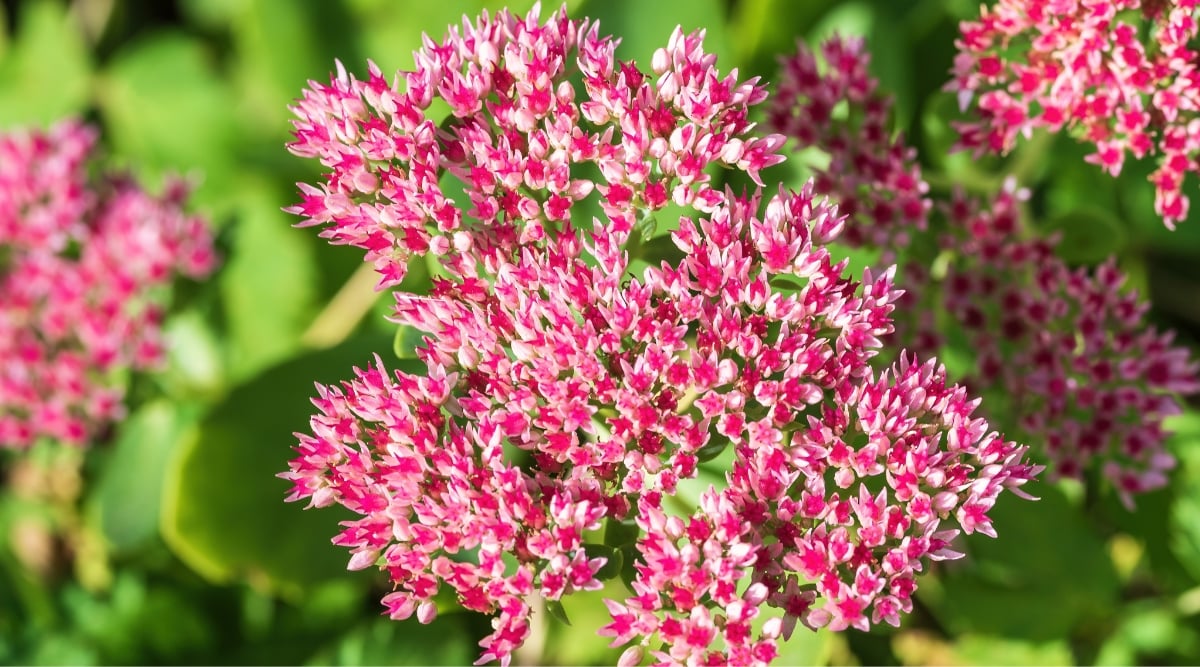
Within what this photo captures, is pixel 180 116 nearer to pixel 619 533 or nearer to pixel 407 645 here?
pixel 407 645

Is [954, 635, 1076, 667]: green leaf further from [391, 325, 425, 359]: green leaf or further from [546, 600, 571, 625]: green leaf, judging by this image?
[391, 325, 425, 359]: green leaf

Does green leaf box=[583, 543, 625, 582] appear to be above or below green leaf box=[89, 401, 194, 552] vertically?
below

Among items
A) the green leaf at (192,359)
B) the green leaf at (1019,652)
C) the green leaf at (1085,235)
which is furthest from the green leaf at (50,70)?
the green leaf at (1019,652)

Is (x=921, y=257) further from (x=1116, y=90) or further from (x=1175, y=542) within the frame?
(x=1175, y=542)

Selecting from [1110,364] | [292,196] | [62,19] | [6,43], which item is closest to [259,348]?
[292,196]

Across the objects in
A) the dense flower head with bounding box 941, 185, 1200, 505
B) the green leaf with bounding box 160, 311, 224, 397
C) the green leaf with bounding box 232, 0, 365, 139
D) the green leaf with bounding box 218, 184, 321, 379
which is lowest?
the dense flower head with bounding box 941, 185, 1200, 505

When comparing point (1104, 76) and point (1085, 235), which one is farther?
point (1085, 235)

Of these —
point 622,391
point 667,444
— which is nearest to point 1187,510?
point 667,444

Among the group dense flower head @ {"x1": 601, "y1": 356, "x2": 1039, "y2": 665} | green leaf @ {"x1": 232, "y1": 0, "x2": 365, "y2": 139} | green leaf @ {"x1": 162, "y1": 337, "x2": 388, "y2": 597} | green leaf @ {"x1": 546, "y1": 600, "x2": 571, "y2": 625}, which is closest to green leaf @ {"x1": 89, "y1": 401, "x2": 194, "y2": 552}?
green leaf @ {"x1": 162, "y1": 337, "x2": 388, "y2": 597}

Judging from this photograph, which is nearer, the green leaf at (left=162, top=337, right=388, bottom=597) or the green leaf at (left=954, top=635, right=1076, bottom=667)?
the green leaf at (left=162, top=337, right=388, bottom=597)
